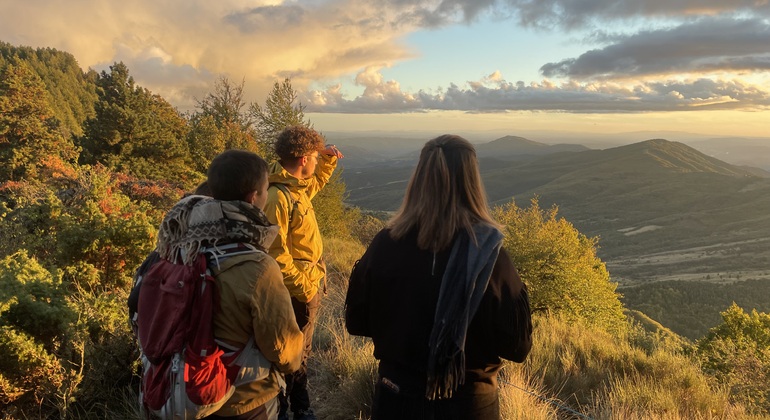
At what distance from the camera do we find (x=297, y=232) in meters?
2.76

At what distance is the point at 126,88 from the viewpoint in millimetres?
22031

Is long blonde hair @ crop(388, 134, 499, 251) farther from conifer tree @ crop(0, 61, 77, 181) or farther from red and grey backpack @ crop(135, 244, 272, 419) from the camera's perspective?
conifer tree @ crop(0, 61, 77, 181)

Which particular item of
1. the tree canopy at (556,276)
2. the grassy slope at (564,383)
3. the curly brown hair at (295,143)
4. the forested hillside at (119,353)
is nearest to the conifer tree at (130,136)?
the forested hillside at (119,353)

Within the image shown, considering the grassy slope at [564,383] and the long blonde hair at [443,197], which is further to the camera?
the grassy slope at [564,383]

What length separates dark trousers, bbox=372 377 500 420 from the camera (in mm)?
1657

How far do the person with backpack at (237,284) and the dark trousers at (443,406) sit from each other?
46 cm

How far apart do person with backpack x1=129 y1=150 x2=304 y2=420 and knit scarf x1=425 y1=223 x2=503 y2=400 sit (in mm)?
609

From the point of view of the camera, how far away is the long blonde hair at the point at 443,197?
160cm

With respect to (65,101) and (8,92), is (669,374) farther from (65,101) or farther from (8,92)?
(65,101)

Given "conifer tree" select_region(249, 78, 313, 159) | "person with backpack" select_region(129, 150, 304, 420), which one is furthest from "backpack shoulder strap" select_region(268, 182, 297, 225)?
"conifer tree" select_region(249, 78, 313, 159)

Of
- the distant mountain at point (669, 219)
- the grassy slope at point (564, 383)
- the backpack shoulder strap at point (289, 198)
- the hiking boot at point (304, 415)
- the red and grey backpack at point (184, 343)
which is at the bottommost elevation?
the distant mountain at point (669, 219)

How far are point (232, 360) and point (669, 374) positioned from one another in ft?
16.4

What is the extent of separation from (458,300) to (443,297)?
0.05 meters

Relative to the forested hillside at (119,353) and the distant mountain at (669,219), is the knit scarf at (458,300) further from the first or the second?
the distant mountain at (669,219)
